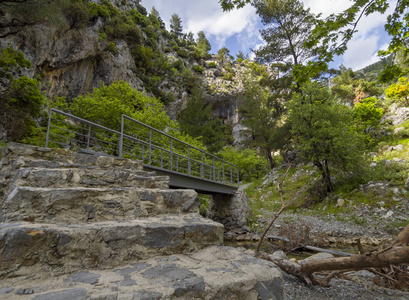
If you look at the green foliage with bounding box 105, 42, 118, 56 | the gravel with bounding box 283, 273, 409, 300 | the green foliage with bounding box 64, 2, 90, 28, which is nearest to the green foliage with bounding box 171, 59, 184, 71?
the green foliage with bounding box 105, 42, 118, 56

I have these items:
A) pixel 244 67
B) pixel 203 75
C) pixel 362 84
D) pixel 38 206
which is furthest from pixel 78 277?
pixel 244 67

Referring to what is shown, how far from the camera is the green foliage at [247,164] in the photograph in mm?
23953

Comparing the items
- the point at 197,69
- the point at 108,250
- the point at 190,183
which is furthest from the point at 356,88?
the point at 108,250

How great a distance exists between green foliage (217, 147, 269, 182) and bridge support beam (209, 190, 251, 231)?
1193cm

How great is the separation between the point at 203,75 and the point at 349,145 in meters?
38.2

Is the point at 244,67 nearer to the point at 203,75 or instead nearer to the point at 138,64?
the point at 203,75

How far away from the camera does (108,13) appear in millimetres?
25766

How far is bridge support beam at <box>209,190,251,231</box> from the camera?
399 inches

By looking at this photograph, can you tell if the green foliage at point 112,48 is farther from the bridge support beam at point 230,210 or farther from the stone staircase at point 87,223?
the stone staircase at point 87,223

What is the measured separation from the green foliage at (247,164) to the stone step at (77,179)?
19.7m

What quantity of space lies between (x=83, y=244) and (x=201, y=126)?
20.2 meters

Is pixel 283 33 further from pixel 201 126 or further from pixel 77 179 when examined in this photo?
pixel 77 179

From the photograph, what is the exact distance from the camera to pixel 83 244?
69.4 inches

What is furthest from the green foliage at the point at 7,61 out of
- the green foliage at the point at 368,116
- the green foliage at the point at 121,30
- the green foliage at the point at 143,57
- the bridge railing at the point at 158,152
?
the green foliage at the point at 368,116
